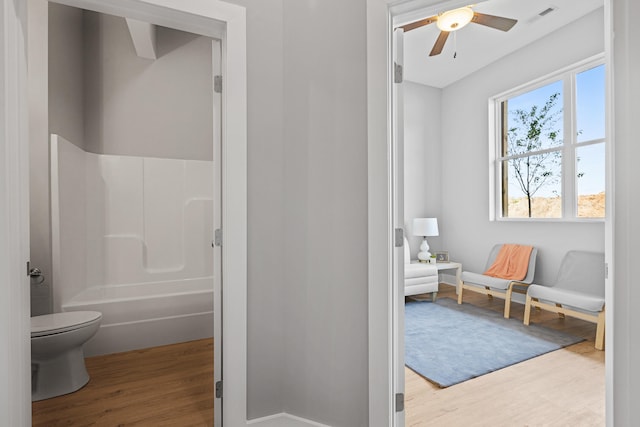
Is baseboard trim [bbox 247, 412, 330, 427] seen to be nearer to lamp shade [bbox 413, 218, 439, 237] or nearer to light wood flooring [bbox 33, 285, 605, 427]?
light wood flooring [bbox 33, 285, 605, 427]

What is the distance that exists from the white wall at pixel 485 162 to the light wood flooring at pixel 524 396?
55.8 inches

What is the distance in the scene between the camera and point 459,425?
179cm

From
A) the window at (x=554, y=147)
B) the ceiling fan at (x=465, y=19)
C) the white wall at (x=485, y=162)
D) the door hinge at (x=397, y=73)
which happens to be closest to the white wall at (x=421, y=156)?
the white wall at (x=485, y=162)

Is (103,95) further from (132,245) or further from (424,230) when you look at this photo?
(424,230)

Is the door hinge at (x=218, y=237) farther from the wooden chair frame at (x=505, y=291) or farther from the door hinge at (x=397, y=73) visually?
the wooden chair frame at (x=505, y=291)

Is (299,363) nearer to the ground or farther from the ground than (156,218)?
nearer to the ground

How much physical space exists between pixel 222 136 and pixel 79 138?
2.13m

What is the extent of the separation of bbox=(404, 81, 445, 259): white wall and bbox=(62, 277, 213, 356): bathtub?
3393 millimetres

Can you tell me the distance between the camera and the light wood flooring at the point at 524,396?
1.85 metres

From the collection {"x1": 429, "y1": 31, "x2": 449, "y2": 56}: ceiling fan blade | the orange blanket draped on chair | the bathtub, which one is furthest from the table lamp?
the bathtub

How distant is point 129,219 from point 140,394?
5.47ft

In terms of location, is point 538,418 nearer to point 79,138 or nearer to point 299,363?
point 299,363

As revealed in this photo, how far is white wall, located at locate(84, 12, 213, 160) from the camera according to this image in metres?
3.06

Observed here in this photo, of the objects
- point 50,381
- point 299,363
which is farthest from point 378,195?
point 50,381
